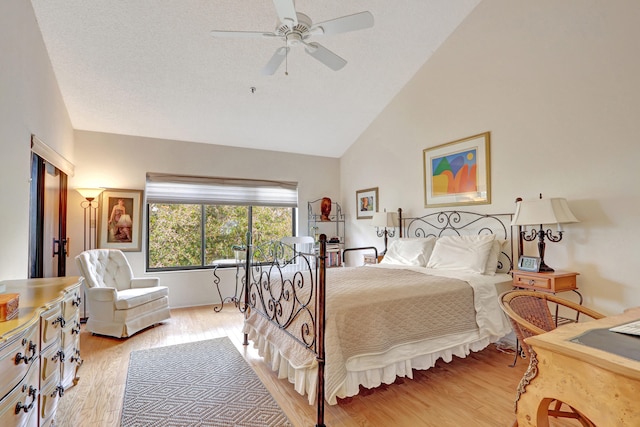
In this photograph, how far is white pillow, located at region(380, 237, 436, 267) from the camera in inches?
146

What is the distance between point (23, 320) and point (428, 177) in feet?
13.0

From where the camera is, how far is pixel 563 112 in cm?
288

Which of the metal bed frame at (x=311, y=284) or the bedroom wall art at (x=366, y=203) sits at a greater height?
the bedroom wall art at (x=366, y=203)

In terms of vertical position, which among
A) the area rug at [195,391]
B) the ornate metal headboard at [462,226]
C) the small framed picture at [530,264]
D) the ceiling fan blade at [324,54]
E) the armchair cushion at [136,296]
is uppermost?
the ceiling fan blade at [324,54]

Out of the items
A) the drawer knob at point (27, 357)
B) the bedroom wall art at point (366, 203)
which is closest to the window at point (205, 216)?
the bedroom wall art at point (366, 203)

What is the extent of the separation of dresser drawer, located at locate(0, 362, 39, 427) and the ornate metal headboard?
377cm

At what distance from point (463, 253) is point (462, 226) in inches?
24.4

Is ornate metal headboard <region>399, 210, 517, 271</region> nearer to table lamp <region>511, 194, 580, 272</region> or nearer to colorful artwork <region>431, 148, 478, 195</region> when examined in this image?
colorful artwork <region>431, 148, 478, 195</region>

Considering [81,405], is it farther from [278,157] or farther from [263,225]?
[278,157]

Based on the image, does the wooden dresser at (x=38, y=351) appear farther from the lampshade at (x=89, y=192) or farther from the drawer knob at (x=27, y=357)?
the lampshade at (x=89, y=192)

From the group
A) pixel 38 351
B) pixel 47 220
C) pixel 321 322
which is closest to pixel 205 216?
pixel 47 220

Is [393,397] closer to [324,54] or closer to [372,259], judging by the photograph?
[372,259]

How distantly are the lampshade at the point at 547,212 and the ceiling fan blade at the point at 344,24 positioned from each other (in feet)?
6.46

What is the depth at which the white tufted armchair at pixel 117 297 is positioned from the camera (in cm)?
358
